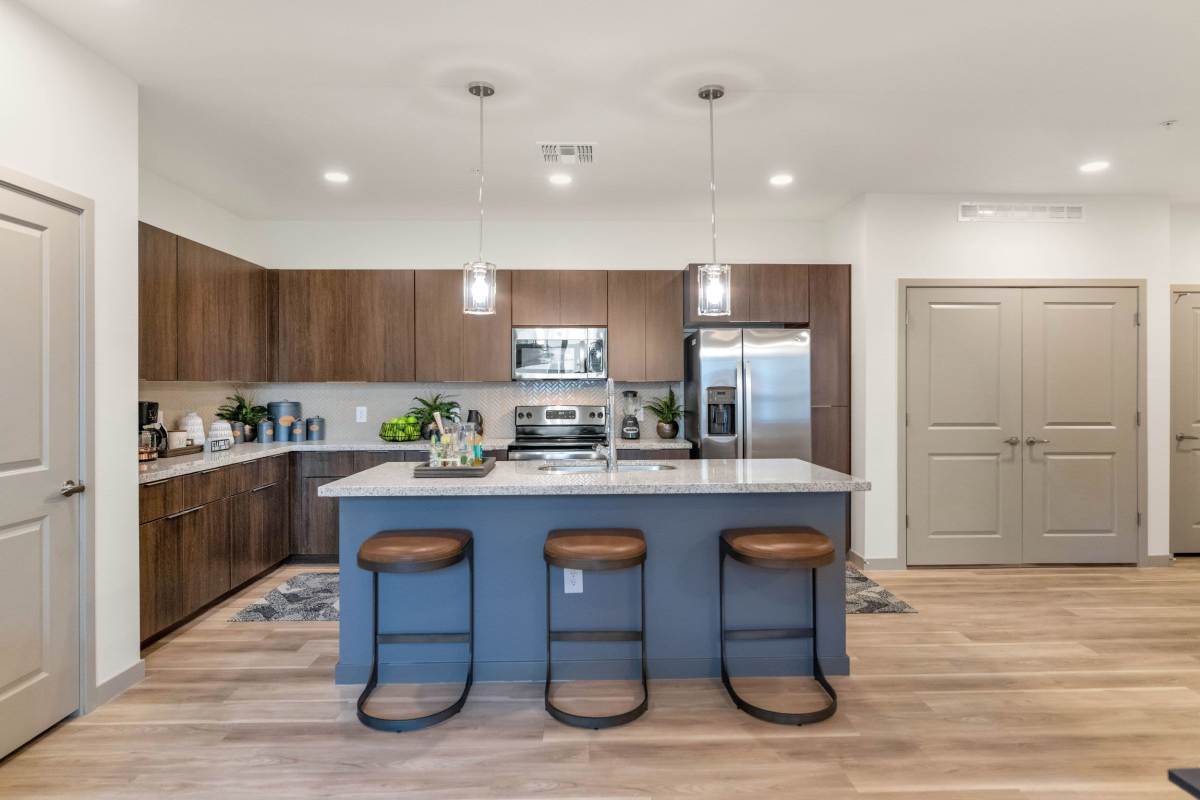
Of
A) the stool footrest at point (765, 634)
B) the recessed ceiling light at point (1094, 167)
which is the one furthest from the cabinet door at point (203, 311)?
the recessed ceiling light at point (1094, 167)

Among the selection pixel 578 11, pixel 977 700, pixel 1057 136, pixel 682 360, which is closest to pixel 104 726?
pixel 578 11

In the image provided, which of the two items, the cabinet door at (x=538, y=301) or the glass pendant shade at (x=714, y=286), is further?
the cabinet door at (x=538, y=301)

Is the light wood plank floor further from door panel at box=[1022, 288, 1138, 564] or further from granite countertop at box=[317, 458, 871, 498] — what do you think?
door panel at box=[1022, 288, 1138, 564]

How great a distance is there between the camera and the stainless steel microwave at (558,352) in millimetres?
5066

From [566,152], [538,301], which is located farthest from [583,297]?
[566,152]

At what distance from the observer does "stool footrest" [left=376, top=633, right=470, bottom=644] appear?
108 inches

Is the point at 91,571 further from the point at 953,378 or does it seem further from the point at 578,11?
the point at 953,378

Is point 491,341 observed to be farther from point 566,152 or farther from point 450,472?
point 450,472

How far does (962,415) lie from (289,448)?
487cm

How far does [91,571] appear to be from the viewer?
2.58 m

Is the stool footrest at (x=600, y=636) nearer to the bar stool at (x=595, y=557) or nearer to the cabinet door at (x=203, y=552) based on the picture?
the bar stool at (x=595, y=557)

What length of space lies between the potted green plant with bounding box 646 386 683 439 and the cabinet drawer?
91.6 inches

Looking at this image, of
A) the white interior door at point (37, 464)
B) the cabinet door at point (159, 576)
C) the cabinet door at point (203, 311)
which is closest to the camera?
the white interior door at point (37, 464)

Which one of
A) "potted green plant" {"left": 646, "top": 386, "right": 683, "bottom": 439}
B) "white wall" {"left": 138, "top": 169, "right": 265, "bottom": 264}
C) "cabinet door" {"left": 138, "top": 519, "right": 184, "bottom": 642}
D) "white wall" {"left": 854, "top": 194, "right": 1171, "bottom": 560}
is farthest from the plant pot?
"white wall" {"left": 138, "top": 169, "right": 265, "bottom": 264}
